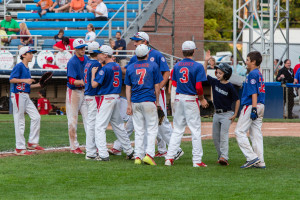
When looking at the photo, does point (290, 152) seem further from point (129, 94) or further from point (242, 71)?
point (242, 71)

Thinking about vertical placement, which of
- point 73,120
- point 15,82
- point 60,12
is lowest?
point 73,120

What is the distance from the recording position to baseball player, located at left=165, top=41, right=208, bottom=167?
969 cm

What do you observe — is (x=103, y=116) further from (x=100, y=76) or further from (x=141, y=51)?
(x=141, y=51)

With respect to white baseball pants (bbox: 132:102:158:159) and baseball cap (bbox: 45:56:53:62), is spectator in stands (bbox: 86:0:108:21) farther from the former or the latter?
white baseball pants (bbox: 132:102:158:159)

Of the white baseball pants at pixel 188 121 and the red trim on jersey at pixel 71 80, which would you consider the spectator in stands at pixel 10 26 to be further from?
the white baseball pants at pixel 188 121

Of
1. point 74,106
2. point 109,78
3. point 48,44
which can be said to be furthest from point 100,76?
point 48,44

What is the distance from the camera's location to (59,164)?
9953 mm

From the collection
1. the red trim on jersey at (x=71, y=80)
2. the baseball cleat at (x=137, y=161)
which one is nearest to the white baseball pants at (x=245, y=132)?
the baseball cleat at (x=137, y=161)

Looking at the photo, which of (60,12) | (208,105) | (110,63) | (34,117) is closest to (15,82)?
(34,117)

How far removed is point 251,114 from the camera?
948 cm

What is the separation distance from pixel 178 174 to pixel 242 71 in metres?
16.2

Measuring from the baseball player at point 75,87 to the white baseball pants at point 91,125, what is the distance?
0.55 m

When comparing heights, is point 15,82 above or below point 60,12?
below

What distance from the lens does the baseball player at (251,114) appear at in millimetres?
9562
